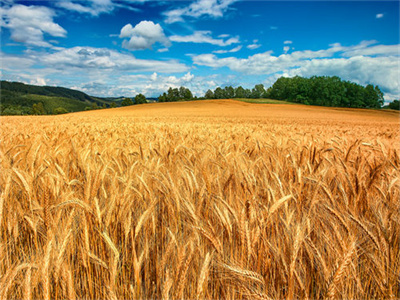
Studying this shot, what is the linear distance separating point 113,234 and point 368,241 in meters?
1.37

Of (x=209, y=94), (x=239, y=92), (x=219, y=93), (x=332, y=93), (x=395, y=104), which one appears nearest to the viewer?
(x=395, y=104)

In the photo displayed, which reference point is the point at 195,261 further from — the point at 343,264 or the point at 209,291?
the point at 343,264

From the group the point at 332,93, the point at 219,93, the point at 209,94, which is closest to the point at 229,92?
the point at 219,93

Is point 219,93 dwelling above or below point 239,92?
below

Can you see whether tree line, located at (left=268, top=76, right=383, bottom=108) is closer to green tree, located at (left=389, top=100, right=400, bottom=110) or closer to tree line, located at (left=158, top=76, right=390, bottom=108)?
tree line, located at (left=158, top=76, right=390, bottom=108)

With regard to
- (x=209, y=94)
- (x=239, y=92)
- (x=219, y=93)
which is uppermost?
(x=239, y=92)

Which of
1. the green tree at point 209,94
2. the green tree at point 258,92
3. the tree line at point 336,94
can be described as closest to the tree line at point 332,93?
the tree line at point 336,94

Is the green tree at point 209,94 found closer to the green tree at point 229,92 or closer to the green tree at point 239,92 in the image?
the green tree at point 229,92

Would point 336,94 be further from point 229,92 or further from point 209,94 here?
point 209,94

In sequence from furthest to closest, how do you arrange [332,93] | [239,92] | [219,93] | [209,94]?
[239,92]
[209,94]
[219,93]
[332,93]

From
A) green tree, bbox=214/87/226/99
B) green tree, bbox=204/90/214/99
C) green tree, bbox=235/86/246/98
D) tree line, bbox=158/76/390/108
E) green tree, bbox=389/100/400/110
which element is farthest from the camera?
green tree, bbox=235/86/246/98

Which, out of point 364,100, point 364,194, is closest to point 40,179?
point 364,194

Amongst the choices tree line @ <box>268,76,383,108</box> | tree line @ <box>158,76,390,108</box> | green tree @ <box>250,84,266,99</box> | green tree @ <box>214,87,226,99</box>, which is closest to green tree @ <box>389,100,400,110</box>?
tree line @ <box>158,76,390,108</box>

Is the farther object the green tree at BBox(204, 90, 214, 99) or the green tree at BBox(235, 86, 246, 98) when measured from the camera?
the green tree at BBox(235, 86, 246, 98)
